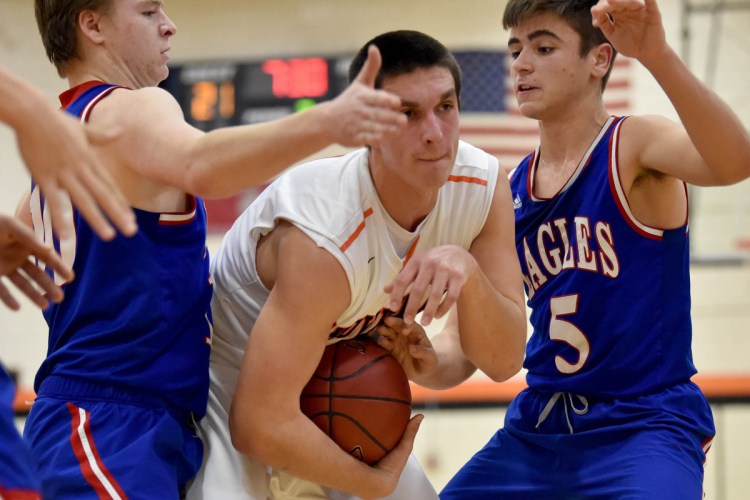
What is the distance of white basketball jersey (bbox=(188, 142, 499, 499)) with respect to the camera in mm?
3352

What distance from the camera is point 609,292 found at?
154 inches

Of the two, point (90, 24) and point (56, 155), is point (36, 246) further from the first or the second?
point (90, 24)

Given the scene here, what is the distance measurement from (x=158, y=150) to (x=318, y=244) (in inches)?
27.7

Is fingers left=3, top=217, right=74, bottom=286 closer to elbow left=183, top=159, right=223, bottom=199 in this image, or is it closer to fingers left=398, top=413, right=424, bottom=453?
elbow left=183, top=159, right=223, bottom=199

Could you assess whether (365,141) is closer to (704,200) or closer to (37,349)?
(704,200)

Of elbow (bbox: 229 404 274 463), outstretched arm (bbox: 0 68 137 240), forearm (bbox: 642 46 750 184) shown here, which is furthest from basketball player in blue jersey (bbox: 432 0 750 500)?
outstretched arm (bbox: 0 68 137 240)

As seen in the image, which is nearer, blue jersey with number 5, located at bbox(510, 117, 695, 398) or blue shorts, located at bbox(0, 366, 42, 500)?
blue shorts, located at bbox(0, 366, 42, 500)

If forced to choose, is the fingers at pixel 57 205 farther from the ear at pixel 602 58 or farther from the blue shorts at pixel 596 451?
the ear at pixel 602 58

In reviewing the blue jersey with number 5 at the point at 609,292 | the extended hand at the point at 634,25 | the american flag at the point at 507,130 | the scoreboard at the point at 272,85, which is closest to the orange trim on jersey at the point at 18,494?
the blue jersey with number 5 at the point at 609,292

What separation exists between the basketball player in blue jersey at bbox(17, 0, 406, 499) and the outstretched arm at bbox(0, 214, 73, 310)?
0.23 meters

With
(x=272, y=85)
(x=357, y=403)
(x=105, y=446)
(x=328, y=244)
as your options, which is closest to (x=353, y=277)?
(x=328, y=244)

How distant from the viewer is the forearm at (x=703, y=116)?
3.43m

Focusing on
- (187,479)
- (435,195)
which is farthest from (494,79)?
(187,479)

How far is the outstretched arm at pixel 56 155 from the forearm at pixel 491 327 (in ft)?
4.82
